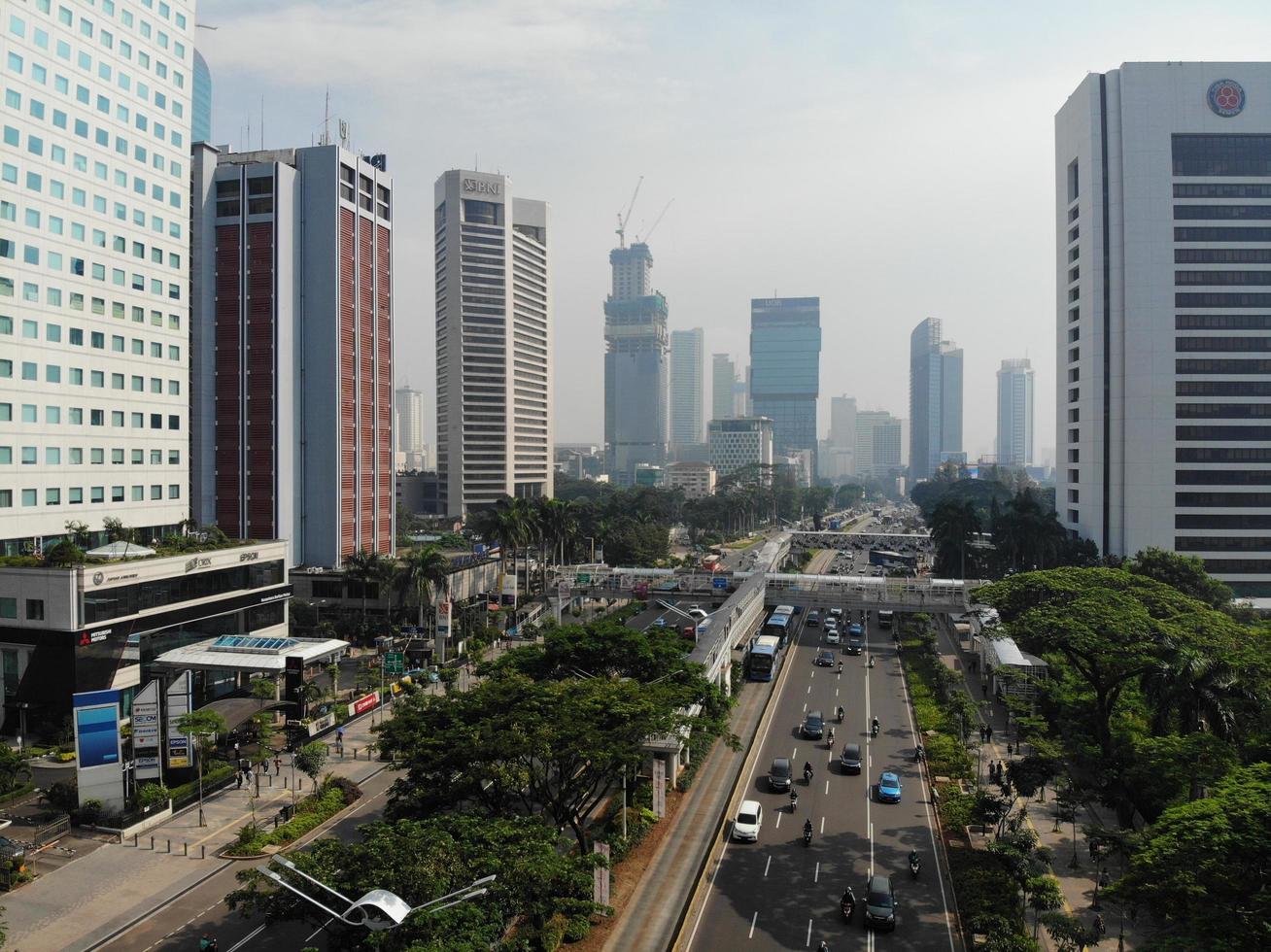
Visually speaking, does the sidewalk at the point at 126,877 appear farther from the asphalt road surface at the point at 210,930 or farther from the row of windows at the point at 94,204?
the row of windows at the point at 94,204

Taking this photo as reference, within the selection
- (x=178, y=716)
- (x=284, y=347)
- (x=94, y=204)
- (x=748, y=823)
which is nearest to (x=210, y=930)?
(x=178, y=716)

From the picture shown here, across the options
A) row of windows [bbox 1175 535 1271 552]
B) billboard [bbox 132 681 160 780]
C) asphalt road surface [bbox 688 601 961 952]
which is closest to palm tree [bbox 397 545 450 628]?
asphalt road surface [bbox 688 601 961 952]

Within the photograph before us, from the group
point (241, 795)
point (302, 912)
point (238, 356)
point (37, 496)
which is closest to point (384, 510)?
point (238, 356)

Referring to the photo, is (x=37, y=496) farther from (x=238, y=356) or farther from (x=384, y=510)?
(x=384, y=510)

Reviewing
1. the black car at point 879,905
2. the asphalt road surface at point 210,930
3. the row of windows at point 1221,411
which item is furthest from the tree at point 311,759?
the row of windows at point 1221,411

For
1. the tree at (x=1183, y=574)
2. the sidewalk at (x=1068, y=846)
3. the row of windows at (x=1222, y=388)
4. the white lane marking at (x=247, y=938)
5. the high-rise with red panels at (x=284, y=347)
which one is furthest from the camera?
the row of windows at (x=1222, y=388)
